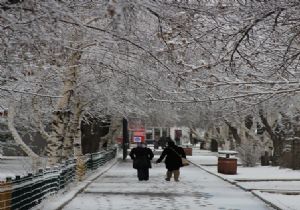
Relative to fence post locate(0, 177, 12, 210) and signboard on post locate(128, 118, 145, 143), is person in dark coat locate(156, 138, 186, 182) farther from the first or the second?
signboard on post locate(128, 118, 145, 143)

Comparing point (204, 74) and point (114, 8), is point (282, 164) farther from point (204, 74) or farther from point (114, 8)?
point (114, 8)

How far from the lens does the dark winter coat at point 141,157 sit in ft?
81.8

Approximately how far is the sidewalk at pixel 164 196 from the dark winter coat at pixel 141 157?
3.08 ft

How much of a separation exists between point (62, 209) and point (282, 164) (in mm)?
20478

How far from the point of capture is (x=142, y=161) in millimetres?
25109

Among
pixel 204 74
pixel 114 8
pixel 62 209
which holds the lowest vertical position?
pixel 62 209

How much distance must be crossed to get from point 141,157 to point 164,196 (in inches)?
281

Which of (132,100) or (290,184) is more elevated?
(132,100)

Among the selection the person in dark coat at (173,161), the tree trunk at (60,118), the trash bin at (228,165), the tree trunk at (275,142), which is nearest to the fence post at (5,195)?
the tree trunk at (60,118)

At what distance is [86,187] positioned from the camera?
2123 cm

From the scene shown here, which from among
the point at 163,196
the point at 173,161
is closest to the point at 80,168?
the point at 173,161

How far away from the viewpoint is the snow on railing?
37.4ft

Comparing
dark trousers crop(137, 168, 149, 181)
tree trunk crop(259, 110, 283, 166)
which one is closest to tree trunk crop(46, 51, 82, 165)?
dark trousers crop(137, 168, 149, 181)

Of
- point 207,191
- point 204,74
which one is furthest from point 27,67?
point 207,191
